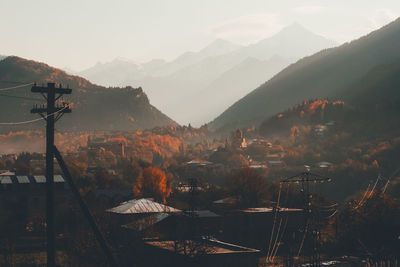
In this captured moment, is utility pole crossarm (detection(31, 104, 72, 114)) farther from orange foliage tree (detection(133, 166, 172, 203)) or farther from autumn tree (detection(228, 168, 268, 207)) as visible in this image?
orange foliage tree (detection(133, 166, 172, 203))

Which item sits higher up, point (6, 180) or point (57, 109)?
point (57, 109)

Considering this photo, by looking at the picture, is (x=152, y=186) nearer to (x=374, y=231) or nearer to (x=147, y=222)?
(x=147, y=222)

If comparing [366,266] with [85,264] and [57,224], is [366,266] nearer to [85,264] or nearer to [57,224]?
[85,264]

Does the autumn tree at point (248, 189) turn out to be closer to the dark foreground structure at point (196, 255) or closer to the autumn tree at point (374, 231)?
the autumn tree at point (374, 231)

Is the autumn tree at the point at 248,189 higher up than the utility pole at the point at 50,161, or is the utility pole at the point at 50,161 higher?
the utility pole at the point at 50,161

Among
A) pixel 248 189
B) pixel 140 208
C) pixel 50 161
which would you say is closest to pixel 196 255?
pixel 50 161

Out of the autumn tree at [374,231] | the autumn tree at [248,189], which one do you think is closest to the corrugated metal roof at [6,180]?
the autumn tree at [248,189]

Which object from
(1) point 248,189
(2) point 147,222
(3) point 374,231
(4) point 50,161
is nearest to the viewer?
(4) point 50,161
